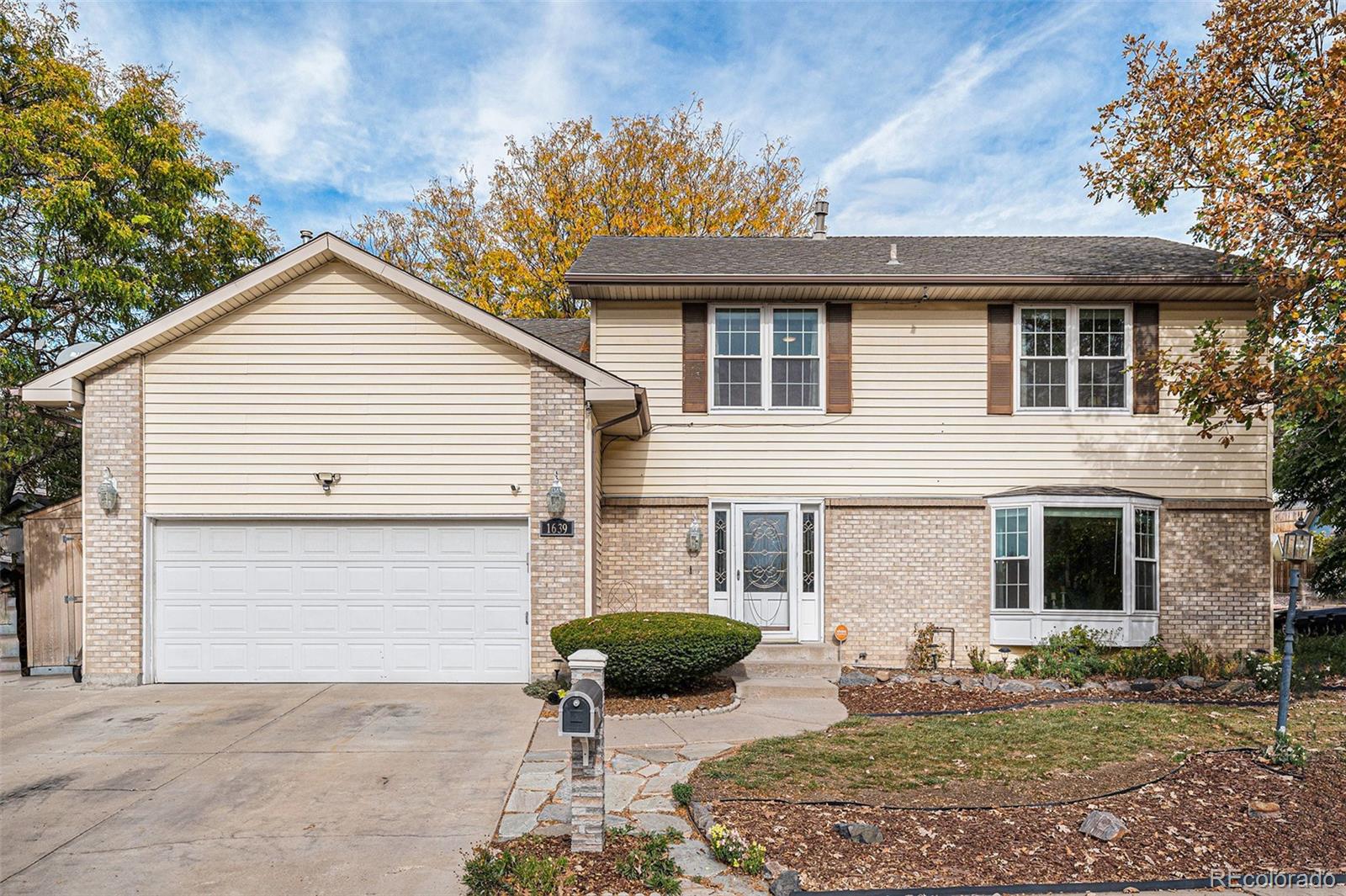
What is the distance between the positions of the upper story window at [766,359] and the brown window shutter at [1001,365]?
7.91ft

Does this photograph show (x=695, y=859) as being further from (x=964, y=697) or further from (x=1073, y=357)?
(x=1073, y=357)

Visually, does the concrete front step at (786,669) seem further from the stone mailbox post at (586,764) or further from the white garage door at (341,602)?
the stone mailbox post at (586,764)

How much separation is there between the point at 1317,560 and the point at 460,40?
2315 cm

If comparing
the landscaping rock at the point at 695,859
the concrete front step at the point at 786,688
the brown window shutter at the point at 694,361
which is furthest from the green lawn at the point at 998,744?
the brown window shutter at the point at 694,361

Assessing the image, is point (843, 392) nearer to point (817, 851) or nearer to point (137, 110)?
point (817, 851)

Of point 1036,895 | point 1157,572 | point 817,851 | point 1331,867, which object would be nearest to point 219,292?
point 817,851

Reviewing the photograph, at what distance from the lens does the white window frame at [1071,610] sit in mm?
10359

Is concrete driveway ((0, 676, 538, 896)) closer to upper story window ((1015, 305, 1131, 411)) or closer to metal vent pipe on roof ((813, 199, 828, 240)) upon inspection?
upper story window ((1015, 305, 1131, 411))

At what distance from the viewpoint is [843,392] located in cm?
1079

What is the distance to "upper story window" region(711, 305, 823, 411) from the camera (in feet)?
35.5

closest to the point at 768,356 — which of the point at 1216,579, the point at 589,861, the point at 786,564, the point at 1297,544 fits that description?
the point at 786,564

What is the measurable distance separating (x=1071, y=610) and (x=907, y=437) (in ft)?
10.5

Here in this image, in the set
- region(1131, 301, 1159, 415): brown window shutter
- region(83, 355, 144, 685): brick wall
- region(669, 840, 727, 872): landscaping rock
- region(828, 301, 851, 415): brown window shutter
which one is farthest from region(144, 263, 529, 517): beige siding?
region(1131, 301, 1159, 415): brown window shutter

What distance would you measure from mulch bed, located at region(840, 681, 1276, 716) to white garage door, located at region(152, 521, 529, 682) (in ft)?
13.5
